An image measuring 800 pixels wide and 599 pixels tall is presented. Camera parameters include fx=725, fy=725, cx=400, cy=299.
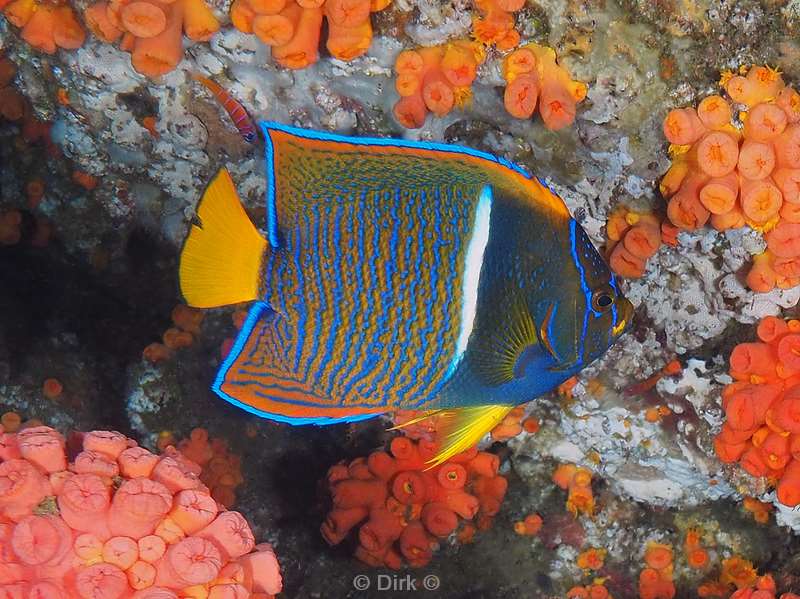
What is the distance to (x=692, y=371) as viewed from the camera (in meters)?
3.41

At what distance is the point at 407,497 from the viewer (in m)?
3.90

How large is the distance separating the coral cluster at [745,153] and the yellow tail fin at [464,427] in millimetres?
1216

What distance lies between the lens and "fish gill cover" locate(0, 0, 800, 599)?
2.50 meters

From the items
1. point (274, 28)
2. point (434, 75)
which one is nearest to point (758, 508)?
point (434, 75)

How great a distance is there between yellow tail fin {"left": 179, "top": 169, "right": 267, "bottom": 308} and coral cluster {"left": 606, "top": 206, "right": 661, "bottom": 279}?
1.77 meters

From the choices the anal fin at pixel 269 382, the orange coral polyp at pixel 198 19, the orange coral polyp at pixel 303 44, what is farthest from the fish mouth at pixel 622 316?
the orange coral polyp at pixel 198 19

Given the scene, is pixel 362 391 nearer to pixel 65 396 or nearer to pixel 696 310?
pixel 696 310

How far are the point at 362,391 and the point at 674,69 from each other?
5.54 feet

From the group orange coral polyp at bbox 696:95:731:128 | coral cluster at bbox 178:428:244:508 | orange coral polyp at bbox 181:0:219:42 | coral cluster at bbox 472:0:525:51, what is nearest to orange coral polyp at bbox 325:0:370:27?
coral cluster at bbox 472:0:525:51

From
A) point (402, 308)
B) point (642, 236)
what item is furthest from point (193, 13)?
point (642, 236)

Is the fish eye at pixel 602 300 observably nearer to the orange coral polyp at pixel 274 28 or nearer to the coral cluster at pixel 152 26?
the orange coral polyp at pixel 274 28

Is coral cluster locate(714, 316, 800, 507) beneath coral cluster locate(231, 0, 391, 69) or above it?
beneath

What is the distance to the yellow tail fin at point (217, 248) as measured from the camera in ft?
5.64

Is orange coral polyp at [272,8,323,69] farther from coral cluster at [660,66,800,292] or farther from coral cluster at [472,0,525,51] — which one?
coral cluster at [660,66,800,292]
